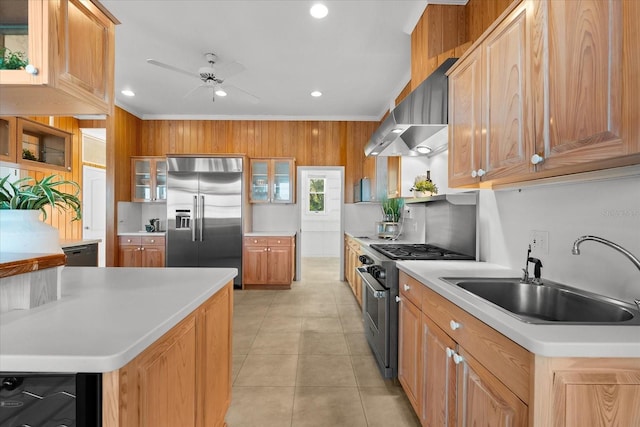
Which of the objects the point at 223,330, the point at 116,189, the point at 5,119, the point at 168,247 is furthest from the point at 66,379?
the point at 116,189

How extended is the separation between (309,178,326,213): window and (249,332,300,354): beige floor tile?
5.47 metres

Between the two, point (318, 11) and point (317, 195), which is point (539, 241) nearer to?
point (318, 11)

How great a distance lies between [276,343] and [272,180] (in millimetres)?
3199

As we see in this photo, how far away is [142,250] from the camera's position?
536 centimetres

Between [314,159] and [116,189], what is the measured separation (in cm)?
330

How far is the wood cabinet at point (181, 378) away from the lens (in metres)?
0.83

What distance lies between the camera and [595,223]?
1.39 metres

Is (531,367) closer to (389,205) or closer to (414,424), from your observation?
(414,424)

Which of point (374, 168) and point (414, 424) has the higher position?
point (374, 168)

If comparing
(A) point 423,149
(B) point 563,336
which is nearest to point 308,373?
(B) point 563,336

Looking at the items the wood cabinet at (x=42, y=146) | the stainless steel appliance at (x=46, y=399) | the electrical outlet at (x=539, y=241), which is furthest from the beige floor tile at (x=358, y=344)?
the wood cabinet at (x=42, y=146)

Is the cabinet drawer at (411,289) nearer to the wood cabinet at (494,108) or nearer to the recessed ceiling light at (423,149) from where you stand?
the wood cabinet at (494,108)

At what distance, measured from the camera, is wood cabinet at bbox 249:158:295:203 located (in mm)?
5723

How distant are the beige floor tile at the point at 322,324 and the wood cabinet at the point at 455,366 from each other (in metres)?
1.37
